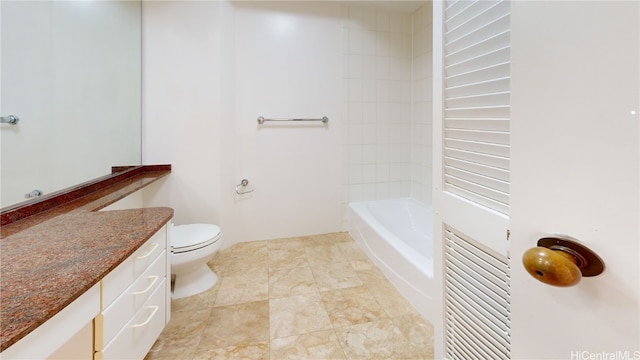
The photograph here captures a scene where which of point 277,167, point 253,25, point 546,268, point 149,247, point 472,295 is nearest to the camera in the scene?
point 546,268

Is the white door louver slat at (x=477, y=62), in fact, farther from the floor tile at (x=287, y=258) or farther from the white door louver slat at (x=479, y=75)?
the floor tile at (x=287, y=258)

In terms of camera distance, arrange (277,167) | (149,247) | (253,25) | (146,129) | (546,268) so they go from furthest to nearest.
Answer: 1. (277,167)
2. (253,25)
3. (146,129)
4. (149,247)
5. (546,268)

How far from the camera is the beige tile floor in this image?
138 cm

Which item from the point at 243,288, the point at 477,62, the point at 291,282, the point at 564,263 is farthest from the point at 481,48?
the point at 243,288

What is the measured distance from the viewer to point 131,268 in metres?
1.02

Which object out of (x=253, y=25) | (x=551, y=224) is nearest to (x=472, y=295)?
(x=551, y=224)

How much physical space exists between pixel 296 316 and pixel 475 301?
108 centimetres

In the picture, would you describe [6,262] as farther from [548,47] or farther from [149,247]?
[548,47]

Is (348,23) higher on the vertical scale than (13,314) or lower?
higher

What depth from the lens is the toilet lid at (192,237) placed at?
175cm

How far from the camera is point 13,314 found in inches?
24.4

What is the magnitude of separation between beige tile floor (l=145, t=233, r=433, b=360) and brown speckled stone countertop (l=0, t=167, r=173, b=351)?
684 mm

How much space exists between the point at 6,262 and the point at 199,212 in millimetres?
1578

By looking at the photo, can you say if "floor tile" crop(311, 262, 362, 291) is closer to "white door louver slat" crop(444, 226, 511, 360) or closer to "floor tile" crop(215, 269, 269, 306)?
"floor tile" crop(215, 269, 269, 306)
